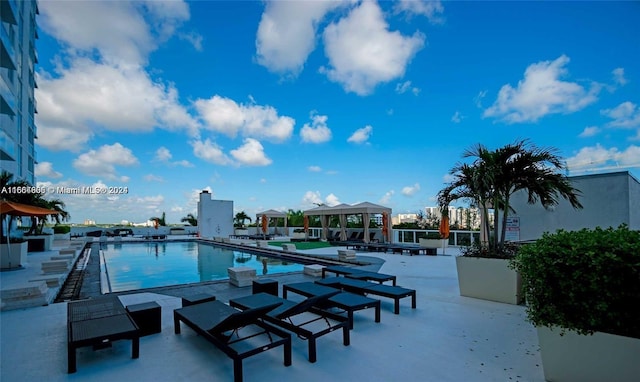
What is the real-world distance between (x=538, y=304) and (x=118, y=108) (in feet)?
59.0

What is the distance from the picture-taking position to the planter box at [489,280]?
5816 millimetres

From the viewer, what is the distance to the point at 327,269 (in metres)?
7.78

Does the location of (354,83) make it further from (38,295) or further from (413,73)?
(38,295)

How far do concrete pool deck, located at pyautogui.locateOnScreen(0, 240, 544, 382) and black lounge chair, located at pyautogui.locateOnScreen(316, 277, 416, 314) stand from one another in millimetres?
272

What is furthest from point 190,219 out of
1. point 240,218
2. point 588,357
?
point 588,357

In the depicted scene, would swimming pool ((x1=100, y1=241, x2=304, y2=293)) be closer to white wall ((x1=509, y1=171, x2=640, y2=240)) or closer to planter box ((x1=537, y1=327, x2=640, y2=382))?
planter box ((x1=537, y1=327, x2=640, y2=382))

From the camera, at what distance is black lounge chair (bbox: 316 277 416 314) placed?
5172 millimetres

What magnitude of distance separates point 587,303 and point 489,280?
3562mm

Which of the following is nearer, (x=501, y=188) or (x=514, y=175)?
(x=514, y=175)

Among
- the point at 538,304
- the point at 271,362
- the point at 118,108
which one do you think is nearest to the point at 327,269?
the point at 271,362

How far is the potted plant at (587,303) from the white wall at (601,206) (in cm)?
843

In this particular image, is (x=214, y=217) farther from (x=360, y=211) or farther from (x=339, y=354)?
(x=339, y=354)

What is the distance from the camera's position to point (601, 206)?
442 inches

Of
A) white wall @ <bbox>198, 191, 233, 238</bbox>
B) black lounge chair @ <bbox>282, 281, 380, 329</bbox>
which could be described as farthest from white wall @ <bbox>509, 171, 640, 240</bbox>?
white wall @ <bbox>198, 191, 233, 238</bbox>
